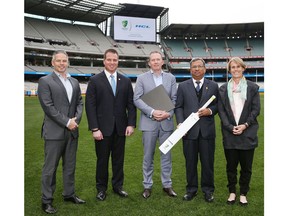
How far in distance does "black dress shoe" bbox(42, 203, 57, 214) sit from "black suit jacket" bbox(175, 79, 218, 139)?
212cm

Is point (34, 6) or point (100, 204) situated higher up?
point (34, 6)

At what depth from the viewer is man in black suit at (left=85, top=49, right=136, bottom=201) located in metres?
4.34

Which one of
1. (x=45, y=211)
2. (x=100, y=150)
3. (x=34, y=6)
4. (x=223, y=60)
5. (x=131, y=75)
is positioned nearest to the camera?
(x=45, y=211)

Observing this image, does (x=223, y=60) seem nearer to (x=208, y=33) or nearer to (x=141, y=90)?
(x=208, y=33)

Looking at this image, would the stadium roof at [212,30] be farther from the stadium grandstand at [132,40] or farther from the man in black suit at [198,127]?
the man in black suit at [198,127]

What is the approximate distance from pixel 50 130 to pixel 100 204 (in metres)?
1.27

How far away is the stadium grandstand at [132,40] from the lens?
4806 cm

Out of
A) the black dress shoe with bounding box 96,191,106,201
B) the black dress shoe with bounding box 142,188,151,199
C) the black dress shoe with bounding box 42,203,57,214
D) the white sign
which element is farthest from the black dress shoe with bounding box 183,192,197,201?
the white sign

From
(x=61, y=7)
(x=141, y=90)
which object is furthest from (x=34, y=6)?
(x=141, y=90)

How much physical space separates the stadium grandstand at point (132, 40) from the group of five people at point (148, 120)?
142 ft

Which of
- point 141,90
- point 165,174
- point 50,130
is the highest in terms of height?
point 141,90

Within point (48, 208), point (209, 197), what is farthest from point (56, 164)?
point (209, 197)

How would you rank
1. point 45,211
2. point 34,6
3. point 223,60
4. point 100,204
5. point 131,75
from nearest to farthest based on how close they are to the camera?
point 45,211
point 100,204
point 34,6
point 131,75
point 223,60

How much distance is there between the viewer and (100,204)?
4121 mm
